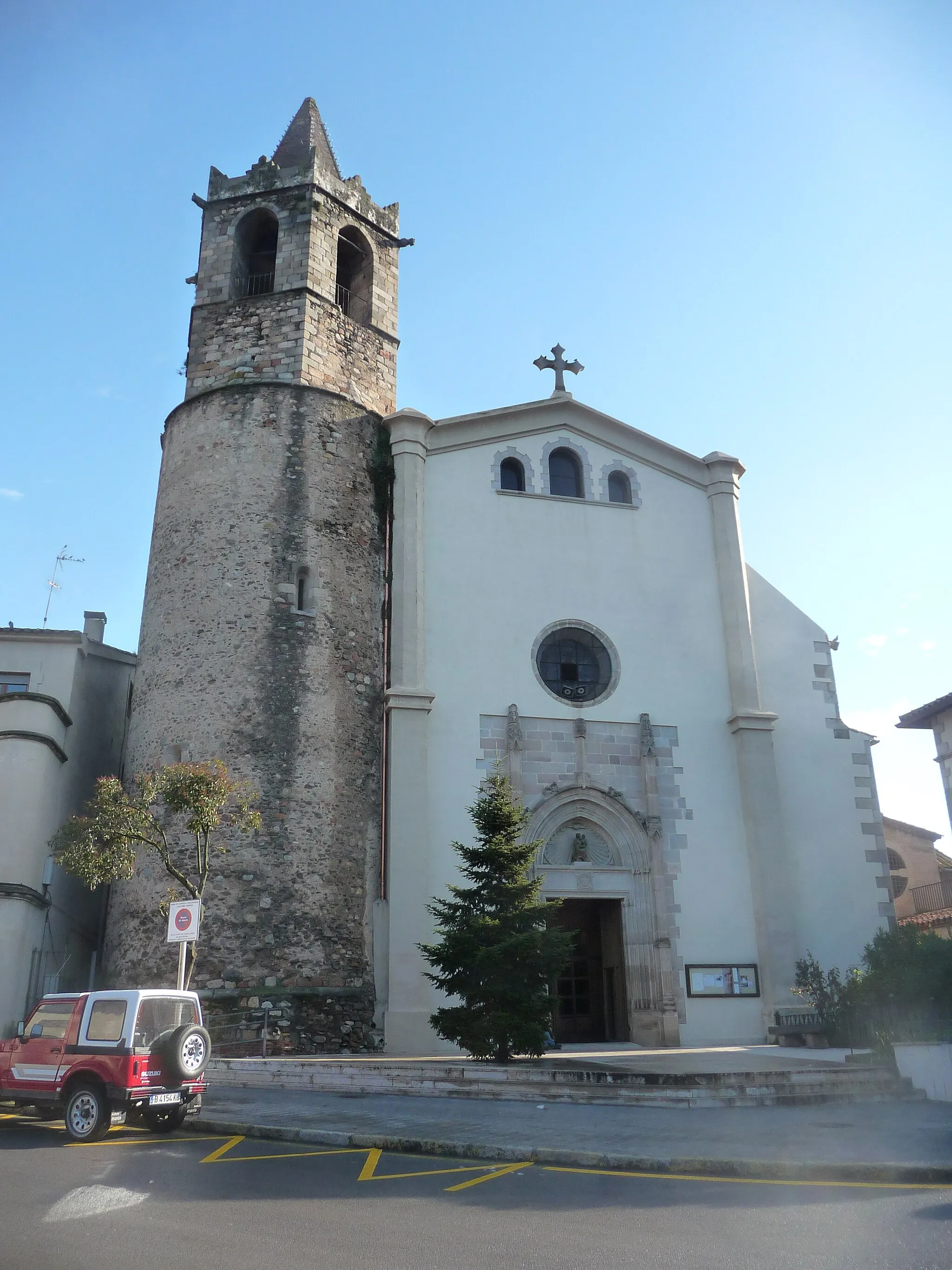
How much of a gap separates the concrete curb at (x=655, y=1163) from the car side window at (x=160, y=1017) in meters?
1.69

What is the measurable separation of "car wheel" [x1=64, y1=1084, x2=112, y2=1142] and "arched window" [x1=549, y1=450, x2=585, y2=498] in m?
16.0

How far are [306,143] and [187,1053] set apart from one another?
22974mm

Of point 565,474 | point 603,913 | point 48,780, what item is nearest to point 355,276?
point 565,474

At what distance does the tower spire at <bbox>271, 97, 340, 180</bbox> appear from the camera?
976 inches

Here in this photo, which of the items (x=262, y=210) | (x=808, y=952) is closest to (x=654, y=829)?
(x=808, y=952)

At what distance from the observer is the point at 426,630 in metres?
20.6

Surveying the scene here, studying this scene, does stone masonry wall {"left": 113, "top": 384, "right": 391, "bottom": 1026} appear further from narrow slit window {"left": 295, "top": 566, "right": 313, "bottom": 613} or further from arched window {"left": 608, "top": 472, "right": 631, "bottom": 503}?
arched window {"left": 608, "top": 472, "right": 631, "bottom": 503}

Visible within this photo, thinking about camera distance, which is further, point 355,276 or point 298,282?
point 355,276

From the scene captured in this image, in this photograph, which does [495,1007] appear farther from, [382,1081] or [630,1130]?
[630,1130]

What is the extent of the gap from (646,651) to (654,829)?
387 cm

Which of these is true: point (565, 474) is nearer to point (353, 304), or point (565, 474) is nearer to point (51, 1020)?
point (353, 304)

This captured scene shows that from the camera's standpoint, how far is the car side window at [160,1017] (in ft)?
33.5

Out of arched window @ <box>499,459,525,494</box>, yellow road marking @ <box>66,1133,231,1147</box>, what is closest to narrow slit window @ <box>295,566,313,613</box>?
arched window @ <box>499,459,525,494</box>

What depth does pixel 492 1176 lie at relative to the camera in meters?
8.11
